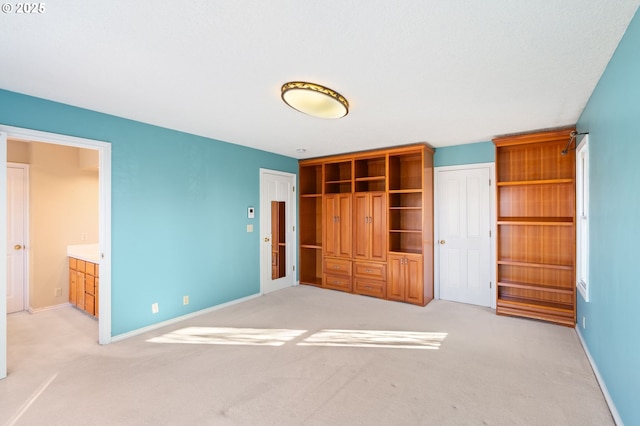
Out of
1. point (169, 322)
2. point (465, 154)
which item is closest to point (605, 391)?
point (465, 154)

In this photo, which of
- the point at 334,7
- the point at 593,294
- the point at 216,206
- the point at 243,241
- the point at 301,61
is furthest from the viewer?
the point at 243,241

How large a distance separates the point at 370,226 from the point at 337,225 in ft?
2.11

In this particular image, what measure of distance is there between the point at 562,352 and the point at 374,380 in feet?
6.42

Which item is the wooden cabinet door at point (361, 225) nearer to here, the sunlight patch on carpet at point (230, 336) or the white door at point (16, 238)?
the sunlight patch on carpet at point (230, 336)

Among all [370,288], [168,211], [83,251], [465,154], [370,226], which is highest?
[465,154]

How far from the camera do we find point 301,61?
6.97 feet

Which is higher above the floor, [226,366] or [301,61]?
[301,61]

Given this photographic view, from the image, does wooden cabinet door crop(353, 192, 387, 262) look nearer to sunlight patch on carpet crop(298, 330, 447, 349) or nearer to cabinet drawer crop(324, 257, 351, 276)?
cabinet drawer crop(324, 257, 351, 276)

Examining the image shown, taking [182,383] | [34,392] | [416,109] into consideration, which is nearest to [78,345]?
[34,392]

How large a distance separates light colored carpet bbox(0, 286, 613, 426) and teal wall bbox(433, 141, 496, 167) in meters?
2.22

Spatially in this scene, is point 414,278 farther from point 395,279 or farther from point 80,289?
point 80,289

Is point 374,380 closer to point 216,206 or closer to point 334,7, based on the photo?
point 334,7

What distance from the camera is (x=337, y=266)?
18.1 ft

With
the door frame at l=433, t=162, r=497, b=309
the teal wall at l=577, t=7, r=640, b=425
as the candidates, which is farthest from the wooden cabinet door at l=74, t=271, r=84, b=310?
the teal wall at l=577, t=7, r=640, b=425
